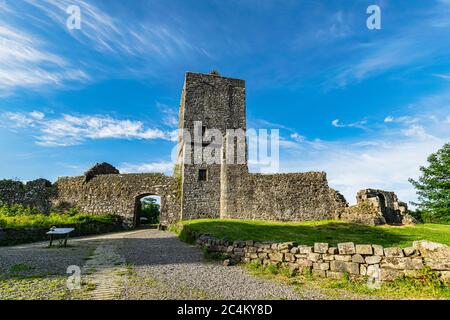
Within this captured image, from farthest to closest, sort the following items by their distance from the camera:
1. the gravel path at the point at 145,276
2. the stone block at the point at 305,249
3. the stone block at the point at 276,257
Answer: the stone block at the point at 276,257 < the stone block at the point at 305,249 < the gravel path at the point at 145,276

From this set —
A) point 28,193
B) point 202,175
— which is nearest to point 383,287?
point 202,175

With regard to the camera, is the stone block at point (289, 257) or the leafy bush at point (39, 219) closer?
the stone block at point (289, 257)

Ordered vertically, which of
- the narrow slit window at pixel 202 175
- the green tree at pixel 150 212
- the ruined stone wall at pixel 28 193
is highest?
the narrow slit window at pixel 202 175

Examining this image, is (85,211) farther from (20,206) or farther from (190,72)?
(190,72)

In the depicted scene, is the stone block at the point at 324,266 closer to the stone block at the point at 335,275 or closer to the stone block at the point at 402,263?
the stone block at the point at 335,275

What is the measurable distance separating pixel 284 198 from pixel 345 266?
49.9 feet

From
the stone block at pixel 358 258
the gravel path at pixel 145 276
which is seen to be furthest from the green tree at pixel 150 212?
the stone block at pixel 358 258

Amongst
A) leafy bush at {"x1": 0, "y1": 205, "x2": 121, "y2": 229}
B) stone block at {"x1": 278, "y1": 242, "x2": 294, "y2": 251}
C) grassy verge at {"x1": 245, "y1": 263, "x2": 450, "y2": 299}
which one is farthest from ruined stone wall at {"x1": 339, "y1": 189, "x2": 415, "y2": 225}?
leafy bush at {"x1": 0, "y1": 205, "x2": 121, "y2": 229}

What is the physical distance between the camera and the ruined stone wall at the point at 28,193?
2580 cm

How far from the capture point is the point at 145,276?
7371 mm

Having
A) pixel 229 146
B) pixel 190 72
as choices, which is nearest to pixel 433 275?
pixel 229 146

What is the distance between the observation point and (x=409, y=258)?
6492 millimetres

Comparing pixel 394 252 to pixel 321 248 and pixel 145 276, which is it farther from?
pixel 145 276

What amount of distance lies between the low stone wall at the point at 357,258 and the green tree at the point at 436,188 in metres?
26.7
